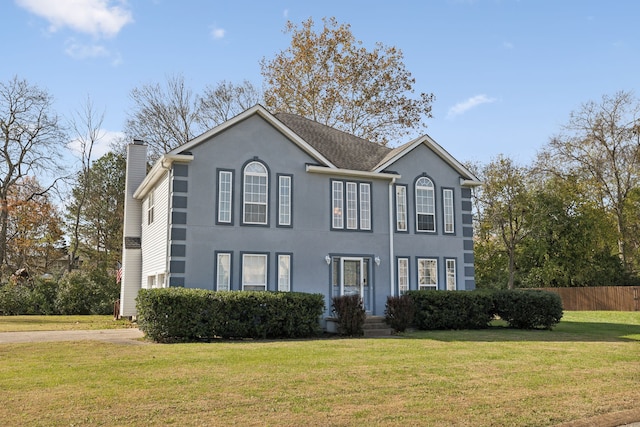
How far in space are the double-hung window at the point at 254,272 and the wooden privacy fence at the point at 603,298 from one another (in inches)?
998

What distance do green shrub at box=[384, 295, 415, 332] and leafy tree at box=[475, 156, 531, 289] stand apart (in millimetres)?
23380

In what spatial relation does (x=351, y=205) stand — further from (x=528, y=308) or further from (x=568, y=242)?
(x=568, y=242)

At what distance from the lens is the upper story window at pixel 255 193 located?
740 inches

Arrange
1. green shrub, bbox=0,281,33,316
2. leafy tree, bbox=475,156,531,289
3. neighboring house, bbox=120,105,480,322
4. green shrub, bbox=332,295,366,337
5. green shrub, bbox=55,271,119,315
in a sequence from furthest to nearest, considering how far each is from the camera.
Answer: leafy tree, bbox=475,156,531,289 < green shrub, bbox=55,271,119,315 < green shrub, bbox=0,281,33,316 < neighboring house, bbox=120,105,480,322 < green shrub, bbox=332,295,366,337

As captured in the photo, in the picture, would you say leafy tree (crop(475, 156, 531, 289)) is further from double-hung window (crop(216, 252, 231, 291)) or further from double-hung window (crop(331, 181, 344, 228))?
double-hung window (crop(216, 252, 231, 291))

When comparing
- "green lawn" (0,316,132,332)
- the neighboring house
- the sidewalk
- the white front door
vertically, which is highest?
the neighboring house

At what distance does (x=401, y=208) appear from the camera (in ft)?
70.0

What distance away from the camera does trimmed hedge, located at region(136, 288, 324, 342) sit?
14805 millimetres

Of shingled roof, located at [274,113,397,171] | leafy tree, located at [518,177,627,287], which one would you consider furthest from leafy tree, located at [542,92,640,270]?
shingled roof, located at [274,113,397,171]

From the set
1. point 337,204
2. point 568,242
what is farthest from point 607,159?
point 337,204

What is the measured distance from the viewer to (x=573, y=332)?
62.5 ft

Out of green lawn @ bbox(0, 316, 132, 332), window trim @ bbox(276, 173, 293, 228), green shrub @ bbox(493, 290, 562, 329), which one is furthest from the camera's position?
green lawn @ bbox(0, 316, 132, 332)

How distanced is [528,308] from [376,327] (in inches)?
212

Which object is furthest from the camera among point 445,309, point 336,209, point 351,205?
point 351,205
